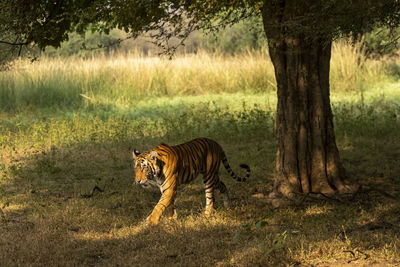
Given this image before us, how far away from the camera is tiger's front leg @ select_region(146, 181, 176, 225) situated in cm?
649

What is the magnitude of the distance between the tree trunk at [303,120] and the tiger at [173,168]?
92 cm

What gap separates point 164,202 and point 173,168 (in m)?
0.40

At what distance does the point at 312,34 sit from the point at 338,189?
2.40 m

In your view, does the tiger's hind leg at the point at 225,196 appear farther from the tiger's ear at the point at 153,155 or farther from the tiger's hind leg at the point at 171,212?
the tiger's ear at the point at 153,155

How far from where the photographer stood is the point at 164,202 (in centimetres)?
653

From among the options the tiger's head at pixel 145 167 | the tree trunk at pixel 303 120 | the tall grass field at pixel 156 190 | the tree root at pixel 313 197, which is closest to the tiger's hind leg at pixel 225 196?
the tall grass field at pixel 156 190

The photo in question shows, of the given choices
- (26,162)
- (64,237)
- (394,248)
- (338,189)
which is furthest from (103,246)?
(26,162)

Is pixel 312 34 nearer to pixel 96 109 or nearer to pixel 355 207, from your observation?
pixel 355 207

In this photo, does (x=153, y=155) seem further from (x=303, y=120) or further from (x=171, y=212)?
(x=303, y=120)

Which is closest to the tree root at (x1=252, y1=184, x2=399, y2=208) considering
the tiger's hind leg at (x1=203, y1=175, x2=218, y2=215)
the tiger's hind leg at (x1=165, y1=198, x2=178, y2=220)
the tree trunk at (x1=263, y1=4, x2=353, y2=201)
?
the tree trunk at (x1=263, y1=4, x2=353, y2=201)

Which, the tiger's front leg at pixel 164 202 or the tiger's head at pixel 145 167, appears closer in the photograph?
the tiger's head at pixel 145 167

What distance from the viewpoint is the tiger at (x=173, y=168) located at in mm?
6395

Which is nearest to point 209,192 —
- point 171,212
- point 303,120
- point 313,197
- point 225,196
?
point 225,196

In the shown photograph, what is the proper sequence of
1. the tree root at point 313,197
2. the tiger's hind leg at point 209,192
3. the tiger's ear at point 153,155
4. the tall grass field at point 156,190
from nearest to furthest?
the tall grass field at point 156,190, the tiger's ear at point 153,155, the tiger's hind leg at point 209,192, the tree root at point 313,197
